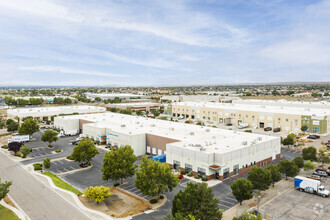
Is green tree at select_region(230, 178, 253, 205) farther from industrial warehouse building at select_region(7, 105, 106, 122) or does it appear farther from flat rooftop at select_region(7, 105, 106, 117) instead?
flat rooftop at select_region(7, 105, 106, 117)

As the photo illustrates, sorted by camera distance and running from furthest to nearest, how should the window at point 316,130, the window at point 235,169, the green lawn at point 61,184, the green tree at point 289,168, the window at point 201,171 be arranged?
the window at point 316,130 → the window at point 235,169 → the window at point 201,171 → the green tree at point 289,168 → the green lawn at point 61,184

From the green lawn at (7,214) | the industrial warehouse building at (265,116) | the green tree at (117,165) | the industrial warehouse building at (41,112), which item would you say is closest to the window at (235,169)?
the green tree at (117,165)

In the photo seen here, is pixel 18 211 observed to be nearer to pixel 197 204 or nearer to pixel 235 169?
pixel 197 204

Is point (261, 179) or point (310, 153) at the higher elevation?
point (261, 179)

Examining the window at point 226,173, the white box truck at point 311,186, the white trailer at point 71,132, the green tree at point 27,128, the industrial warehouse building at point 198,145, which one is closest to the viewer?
the white box truck at point 311,186

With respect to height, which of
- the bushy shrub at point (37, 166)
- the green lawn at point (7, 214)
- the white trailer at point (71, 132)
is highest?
the white trailer at point (71, 132)

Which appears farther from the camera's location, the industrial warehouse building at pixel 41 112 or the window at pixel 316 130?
the industrial warehouse building at pixel 41 112

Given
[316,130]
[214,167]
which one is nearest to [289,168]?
[214,167]

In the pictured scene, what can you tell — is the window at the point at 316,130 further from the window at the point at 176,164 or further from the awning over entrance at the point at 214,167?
the window at the point at 176,164
